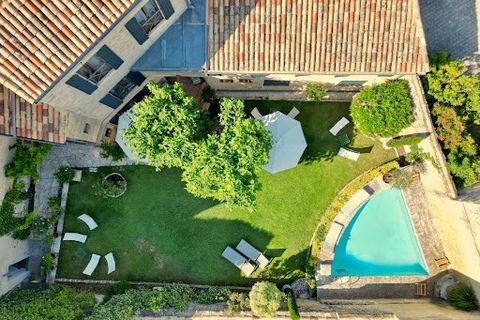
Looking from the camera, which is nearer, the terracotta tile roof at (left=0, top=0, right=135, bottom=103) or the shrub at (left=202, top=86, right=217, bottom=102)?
the terracotta tile roof at (left=0, top=0, right=135, bottom=103)

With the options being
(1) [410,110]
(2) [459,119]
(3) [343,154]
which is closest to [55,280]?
(3) [343,154]

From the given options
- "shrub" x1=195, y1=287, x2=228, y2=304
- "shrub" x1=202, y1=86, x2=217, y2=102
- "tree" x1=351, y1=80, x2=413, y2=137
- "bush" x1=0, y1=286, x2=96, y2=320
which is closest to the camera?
"tree" x1=351, y1=80, x2=413, y2=137

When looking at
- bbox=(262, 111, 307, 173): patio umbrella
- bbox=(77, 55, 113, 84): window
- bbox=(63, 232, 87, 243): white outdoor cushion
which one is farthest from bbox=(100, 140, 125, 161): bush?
bbox=(262, 111, 307, 173): patio umbrella

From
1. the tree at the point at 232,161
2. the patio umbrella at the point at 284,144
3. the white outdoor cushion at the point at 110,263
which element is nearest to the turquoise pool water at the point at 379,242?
the patio umbrella at the point at 284,144

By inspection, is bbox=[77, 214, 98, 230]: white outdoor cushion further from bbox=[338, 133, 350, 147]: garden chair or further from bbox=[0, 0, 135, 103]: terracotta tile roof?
bbox=[338, 133, 350, 147]: garden chair

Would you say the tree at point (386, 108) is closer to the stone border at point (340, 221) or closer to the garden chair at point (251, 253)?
the stone border at point (340, 221)

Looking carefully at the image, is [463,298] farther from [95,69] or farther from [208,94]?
[95,69]
